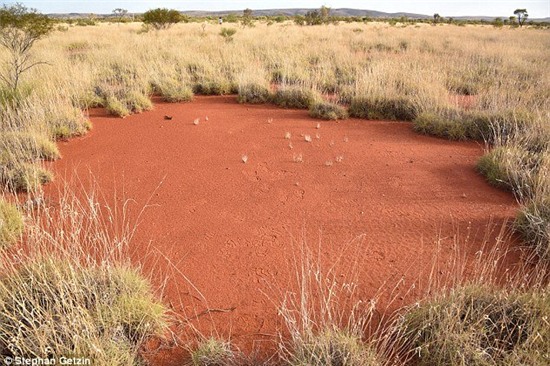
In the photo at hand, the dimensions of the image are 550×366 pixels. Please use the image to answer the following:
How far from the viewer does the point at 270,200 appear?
4816mm

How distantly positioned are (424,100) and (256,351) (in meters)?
7.50

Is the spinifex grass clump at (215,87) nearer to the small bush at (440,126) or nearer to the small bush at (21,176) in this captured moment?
the small bush at (440,126)

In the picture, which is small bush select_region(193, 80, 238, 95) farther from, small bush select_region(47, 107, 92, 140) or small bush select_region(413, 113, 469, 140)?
small bush select_region(413, 113, 469, 140)

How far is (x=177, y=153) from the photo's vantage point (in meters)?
6.33

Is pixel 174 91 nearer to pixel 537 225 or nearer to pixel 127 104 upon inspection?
pixel 127 104

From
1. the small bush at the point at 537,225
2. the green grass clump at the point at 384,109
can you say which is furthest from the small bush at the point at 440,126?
the small bush at the point at 537,225

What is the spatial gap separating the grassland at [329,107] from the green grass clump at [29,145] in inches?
1.0

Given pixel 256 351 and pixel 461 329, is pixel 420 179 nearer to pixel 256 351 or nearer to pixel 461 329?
pixel 461 329

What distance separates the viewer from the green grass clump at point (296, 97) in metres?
9.23

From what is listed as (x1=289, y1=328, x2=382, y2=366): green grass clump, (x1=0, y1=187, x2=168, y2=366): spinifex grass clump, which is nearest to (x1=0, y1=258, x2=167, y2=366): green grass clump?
(x1=0, y1=187, x2=168, y2=366): spinifex grass clump

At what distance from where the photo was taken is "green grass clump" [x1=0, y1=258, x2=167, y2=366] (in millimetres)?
2217

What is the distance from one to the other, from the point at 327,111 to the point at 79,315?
272 inches

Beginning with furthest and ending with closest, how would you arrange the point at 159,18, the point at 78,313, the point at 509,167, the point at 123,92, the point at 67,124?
the point at 159,18 < the point at 123,92 < the point at 67,124 < the point at 509,167 < the point at 78,313

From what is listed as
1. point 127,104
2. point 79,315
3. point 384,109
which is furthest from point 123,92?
point 79,315
